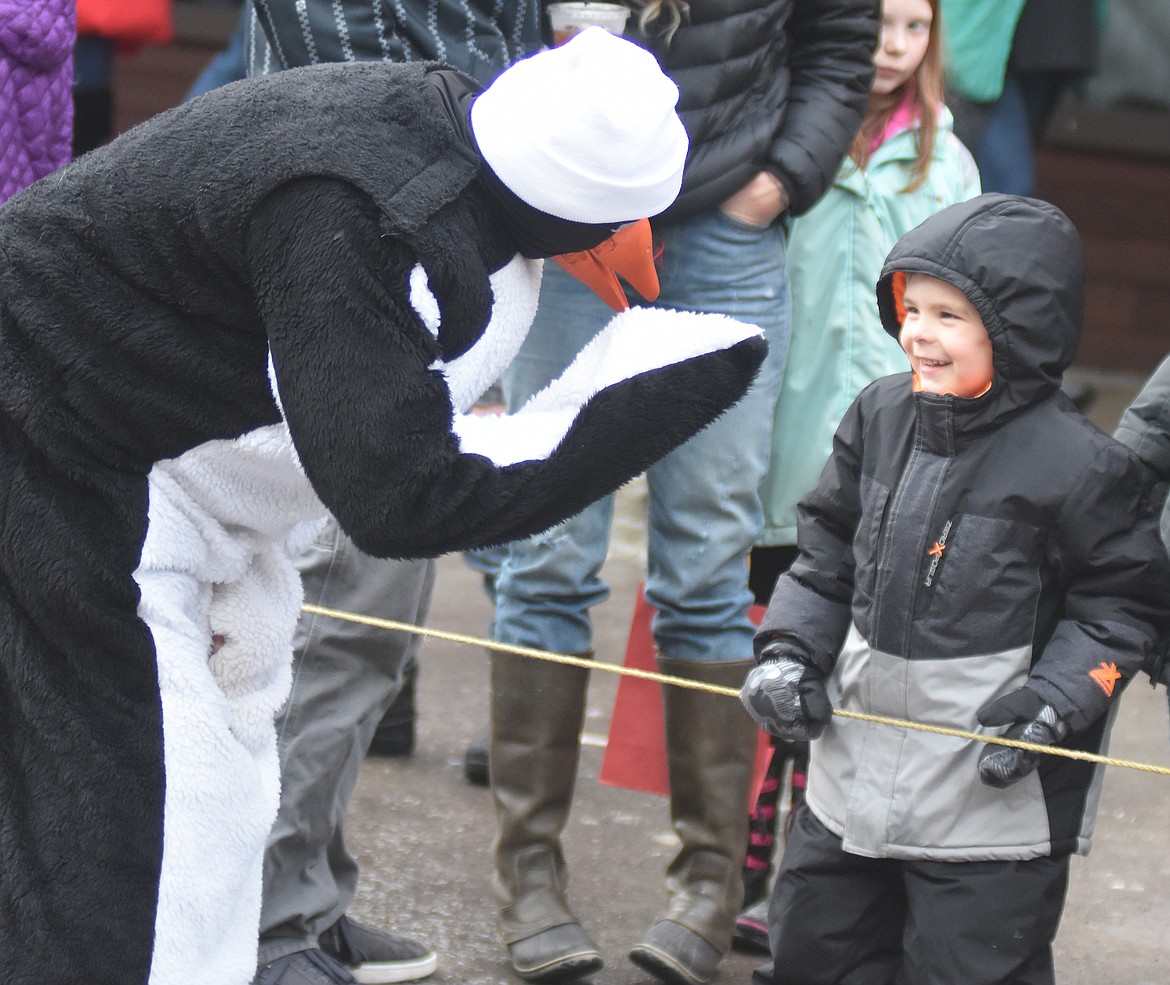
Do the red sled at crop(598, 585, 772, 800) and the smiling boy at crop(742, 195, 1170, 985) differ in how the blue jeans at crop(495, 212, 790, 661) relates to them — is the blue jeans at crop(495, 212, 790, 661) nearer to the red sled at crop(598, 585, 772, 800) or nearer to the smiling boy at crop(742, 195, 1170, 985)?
the red sled at crop(598, 585, 772, 800)

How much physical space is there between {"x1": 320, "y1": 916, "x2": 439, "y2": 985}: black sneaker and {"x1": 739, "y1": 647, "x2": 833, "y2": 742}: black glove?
0.77m

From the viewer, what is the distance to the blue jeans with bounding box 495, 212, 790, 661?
2.89 meters

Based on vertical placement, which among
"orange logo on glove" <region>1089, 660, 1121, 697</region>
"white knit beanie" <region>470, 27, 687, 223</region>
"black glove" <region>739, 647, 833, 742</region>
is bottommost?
"black glove" <region>739, 647, 833, 742</region>

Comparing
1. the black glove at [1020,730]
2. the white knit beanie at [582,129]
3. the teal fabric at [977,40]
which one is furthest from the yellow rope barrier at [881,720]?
the teal fabric at [977,40]

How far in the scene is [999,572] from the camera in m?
2.36

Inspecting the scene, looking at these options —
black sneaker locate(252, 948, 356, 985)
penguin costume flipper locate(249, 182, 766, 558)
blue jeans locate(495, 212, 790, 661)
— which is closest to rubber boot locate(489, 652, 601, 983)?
blue jeans locate(495, 212, 790, 661)

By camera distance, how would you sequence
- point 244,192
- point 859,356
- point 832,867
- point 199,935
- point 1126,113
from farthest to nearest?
point 1126,113, point 859,356, point 832,867, point 199,935, point 244,192

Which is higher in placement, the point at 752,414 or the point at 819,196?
the point at 819,196

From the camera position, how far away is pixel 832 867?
98.5 inches

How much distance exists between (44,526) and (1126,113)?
22.3 feet

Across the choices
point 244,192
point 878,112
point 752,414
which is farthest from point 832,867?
point 878,112

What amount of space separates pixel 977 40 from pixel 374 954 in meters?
3.14

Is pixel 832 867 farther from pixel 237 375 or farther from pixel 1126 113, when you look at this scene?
pixel 1126 113

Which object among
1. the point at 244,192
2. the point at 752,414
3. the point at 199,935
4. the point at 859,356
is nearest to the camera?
the point at 244,192
